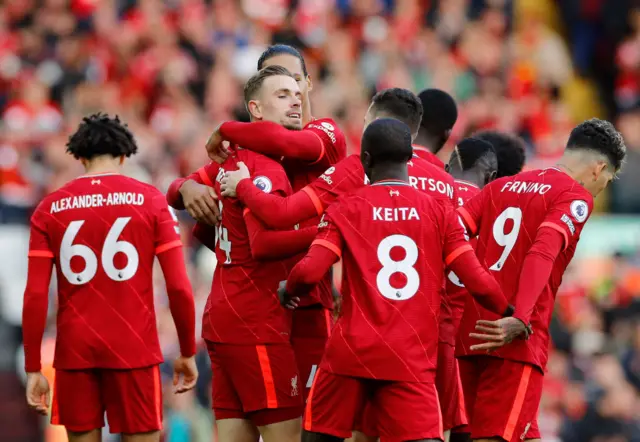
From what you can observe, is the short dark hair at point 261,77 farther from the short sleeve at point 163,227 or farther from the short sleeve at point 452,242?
the short sleeve at point 452,242

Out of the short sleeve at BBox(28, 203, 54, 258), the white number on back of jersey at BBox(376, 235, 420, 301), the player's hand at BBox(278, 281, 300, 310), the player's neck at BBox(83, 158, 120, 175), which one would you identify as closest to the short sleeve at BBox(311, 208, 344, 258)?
the white number on back of jersey at BBox(376, 235, 420, 301)

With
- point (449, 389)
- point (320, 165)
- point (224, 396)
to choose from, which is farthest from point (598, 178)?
point (224, 396)

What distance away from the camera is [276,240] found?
6844 mm

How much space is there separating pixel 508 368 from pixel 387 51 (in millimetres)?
10637

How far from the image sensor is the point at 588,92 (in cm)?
1744

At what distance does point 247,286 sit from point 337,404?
947 millimetres

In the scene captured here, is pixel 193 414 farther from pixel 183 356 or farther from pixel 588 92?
pixel 588 92

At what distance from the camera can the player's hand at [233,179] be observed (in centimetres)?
701

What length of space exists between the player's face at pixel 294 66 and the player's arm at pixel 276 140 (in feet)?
1.57

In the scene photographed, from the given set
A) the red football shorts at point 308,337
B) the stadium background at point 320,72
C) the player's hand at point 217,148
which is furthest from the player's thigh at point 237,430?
the stadium background at point 320,72

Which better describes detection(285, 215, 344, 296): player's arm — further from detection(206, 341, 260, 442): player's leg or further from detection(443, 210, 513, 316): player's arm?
detection(206, 341, 260, 442): player's leg

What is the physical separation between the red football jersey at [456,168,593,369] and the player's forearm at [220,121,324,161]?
880 millimetres

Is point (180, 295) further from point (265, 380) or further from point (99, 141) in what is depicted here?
point (99, 141)

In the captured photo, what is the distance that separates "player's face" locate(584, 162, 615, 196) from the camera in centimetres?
718
